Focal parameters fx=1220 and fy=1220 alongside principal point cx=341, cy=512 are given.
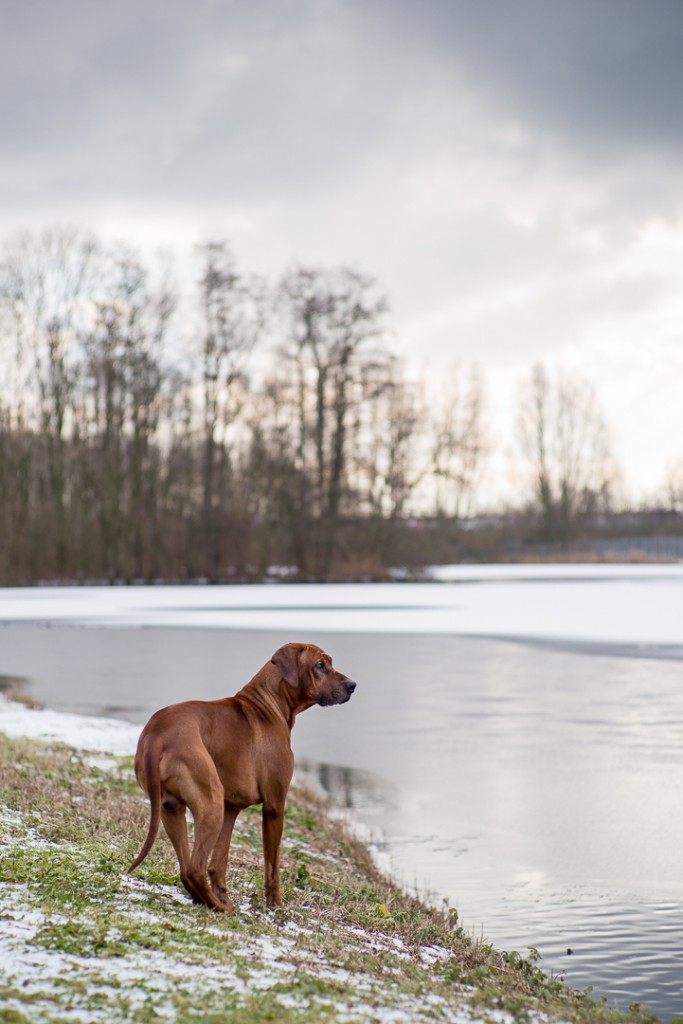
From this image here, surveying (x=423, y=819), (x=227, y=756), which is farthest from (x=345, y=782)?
(x=227, y=756)

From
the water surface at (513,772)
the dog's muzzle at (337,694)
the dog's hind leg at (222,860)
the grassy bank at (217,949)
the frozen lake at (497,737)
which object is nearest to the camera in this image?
the grassy bank at (217,949)

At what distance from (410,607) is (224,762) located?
33.0 meters

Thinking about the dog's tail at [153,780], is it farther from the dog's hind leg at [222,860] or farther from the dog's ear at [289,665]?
the dog's ear at [289,665]

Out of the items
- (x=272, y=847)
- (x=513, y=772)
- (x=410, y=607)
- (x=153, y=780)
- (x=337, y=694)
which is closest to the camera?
(x=153, y=780)

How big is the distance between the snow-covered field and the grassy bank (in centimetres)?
1950

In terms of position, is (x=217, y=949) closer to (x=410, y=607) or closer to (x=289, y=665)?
(x=289, y=665)

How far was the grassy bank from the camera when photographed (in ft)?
14.1

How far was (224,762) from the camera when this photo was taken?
18.2ft

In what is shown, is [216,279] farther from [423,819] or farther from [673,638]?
[423,819]

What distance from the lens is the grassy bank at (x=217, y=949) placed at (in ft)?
14.1

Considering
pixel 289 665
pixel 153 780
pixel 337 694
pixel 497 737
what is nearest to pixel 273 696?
pixel 289 665

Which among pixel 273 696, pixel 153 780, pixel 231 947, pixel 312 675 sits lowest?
pixel 231 947

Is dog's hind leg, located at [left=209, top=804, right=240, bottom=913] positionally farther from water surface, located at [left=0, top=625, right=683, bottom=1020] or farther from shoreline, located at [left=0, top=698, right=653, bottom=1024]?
water surface, located at [left=0, top=625, right=683, bottom=1020]

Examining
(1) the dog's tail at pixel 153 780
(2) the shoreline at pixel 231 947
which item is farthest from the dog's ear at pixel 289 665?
(2) the shoreline at pixel 231 947
